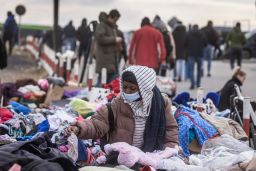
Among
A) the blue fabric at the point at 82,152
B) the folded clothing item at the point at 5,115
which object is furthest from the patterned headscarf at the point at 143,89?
the folded clothing item at the point at 5,115

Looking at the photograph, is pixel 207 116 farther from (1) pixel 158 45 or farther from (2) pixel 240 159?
(1) pixel 158 45

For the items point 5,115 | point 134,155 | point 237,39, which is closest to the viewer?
point 134,155

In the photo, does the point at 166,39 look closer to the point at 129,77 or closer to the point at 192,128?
the point at 192,128

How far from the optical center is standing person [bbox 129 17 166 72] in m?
13.7

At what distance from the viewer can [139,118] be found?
20.5ft

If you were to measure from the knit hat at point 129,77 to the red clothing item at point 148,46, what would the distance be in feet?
24.6

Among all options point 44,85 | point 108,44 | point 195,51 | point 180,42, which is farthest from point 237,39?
point 44,85

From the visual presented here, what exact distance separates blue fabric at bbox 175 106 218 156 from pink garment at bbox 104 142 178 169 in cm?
100

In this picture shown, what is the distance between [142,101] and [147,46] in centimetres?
764

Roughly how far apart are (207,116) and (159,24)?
904 centimetres

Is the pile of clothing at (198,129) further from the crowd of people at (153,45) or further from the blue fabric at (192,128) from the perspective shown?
the crowd of people at (153,45)

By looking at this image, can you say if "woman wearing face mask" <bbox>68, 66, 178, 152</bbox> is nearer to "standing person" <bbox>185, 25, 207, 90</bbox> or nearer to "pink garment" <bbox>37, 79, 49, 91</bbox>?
"pink garment" <bbox>37, 79, 49, 91</bbox>

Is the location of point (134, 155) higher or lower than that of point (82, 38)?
higher

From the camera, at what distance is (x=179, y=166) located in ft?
19.1
